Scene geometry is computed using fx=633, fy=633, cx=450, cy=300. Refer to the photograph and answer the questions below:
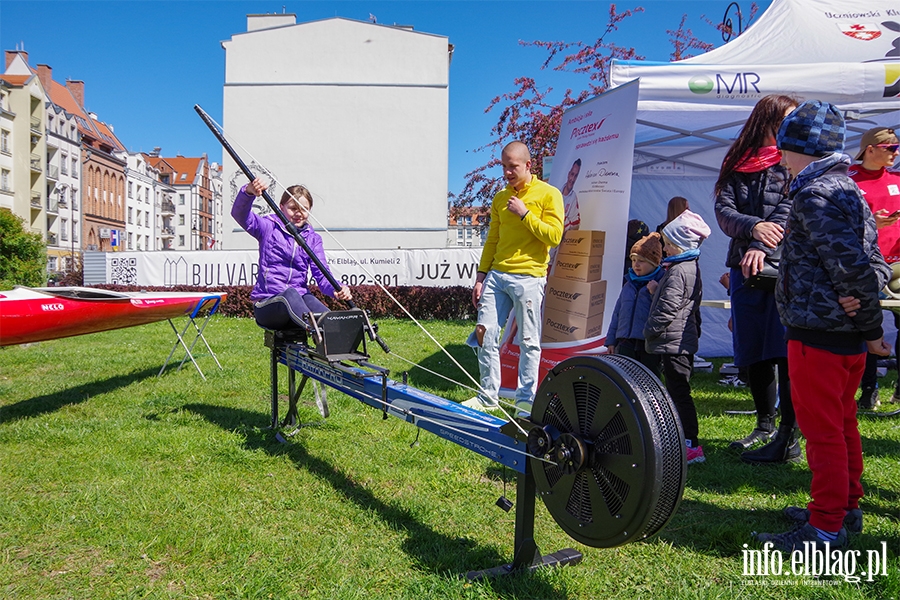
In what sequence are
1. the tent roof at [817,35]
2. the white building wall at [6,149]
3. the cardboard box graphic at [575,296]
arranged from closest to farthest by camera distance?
the cardboard box graphic at [575,296] → the tent roof at [817,35] → the white building wall at [6,149]

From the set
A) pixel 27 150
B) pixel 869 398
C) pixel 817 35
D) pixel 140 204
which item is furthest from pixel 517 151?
pixel 140 204

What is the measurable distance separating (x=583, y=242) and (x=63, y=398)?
197 inches

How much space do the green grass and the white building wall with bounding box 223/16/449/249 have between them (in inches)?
1102

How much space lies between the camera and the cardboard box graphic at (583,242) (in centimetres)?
526

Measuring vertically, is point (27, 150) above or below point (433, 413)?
above

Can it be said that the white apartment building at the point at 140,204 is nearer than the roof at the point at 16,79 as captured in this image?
No

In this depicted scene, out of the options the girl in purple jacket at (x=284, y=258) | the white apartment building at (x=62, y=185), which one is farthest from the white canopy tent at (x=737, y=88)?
the white apartment building at (x=62, y=185)

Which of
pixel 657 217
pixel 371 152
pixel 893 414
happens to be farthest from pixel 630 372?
pixel 371 152

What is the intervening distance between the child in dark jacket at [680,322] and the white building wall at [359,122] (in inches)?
1131

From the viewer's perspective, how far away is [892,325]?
7648 millimetres

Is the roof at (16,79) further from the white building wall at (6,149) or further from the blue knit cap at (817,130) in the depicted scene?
the blue knit cap at (817,130)

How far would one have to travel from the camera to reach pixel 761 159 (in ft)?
13.2

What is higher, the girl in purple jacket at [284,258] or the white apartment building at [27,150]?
the white apartment building at [27,150]

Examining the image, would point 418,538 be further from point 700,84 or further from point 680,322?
point 700,84
